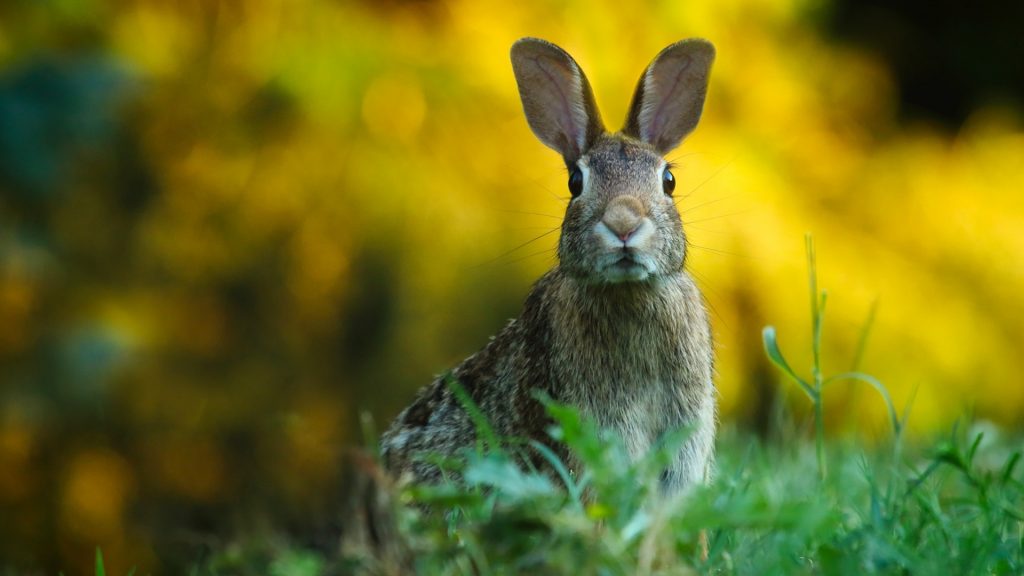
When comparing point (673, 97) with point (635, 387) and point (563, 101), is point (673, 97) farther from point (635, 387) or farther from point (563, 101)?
point (635, 387)

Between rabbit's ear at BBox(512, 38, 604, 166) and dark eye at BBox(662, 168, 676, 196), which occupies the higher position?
rabbit's ear at BBox(512, 38, 604, 166)

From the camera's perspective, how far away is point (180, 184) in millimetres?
6543

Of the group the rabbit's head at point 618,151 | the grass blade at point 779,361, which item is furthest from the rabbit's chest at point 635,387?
the grass blade at point 779,361

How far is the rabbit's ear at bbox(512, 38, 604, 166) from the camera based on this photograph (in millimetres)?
3172

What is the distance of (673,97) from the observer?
3.25 m

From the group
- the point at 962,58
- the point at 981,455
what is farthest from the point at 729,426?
the point at 962,58

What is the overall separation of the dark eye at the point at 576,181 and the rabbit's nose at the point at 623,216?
207 millimetres

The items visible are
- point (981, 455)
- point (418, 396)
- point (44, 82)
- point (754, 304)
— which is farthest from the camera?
point (754, 304)

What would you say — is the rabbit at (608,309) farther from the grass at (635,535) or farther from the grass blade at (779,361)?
the grass at (635,535)

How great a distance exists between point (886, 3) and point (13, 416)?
5.63 meters

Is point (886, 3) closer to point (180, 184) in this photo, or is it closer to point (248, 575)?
point (180, 184)

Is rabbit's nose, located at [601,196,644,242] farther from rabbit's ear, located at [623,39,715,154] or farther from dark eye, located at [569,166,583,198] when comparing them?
rabbit's ear, located at [623,39,715,154]

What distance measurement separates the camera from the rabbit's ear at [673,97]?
10.5ft

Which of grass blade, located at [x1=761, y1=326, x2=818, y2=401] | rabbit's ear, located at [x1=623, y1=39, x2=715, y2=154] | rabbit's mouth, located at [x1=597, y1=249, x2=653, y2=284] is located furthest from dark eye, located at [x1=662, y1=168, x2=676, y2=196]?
grass blade, located at [x1=761, y1=326, x2=818, y2=401]
